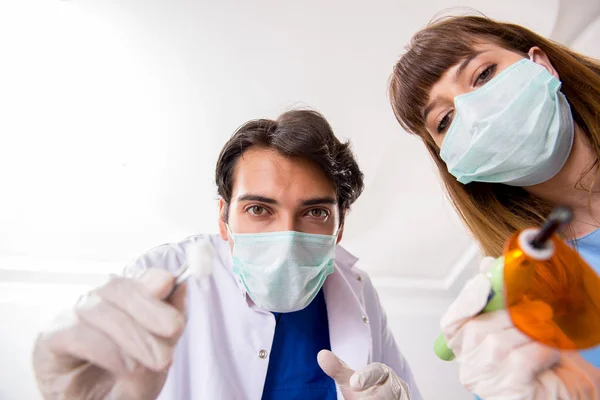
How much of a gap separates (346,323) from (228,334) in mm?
391

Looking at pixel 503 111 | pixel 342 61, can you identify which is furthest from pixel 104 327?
pixel 342 61

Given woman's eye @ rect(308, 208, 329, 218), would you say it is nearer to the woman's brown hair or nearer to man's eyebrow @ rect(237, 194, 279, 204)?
man's eyebrow @ rect(237, 194, 279, 204)

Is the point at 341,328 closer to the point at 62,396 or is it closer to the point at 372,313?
the point at 372,313

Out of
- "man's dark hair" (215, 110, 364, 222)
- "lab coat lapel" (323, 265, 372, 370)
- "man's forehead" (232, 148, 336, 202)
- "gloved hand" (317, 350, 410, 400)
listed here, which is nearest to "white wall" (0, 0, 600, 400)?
"man's dark hair" (215, 110, 364, 222)

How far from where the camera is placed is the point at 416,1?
1571mm

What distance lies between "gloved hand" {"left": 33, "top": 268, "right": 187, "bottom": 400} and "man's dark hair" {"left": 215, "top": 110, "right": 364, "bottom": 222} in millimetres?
685

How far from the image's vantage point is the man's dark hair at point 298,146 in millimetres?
1380

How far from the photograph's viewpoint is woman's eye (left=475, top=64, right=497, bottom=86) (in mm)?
1162

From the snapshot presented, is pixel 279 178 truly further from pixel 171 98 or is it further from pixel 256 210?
pixel 171 98

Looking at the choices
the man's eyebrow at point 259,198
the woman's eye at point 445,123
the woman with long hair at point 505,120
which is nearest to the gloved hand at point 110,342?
the man's eyebrow at point 259,198

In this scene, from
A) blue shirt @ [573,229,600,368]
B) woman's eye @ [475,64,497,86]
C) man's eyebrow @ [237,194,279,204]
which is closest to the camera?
blue shirt @ [573,229,600,368]

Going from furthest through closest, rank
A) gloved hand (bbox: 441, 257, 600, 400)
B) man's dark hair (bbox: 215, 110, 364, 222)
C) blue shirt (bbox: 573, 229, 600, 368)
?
man's dark hair (bbox: 215, 110, 364, 222) < blue shirt (bbox: 573, 229, 600, 368) < gloved hand (bbox: 441, 257, 600, 400)

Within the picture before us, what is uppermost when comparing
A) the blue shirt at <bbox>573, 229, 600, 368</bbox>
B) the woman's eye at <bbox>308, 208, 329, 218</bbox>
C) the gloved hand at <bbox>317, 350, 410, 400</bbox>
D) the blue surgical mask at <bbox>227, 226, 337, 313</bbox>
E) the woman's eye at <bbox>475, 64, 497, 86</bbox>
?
the woman's eye at <bbox>475, 64, 497, 86</bbox>

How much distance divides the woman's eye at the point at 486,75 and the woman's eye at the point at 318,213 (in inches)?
22.7
